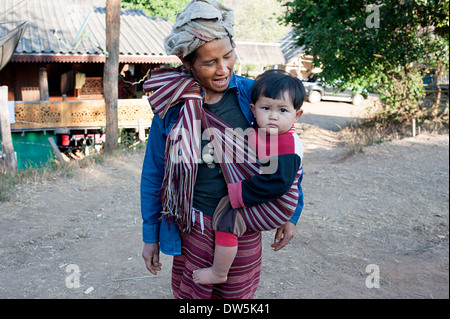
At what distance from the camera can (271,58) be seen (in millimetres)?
23062

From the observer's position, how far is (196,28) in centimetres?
162

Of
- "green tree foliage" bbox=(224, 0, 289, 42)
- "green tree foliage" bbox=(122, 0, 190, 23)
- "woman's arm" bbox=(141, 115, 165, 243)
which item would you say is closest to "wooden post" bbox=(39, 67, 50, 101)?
"green tree foliage" bbox=(122, 0, 190, 23)

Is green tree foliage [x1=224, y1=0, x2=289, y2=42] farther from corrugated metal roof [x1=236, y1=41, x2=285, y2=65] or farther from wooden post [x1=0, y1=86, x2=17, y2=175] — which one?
wooden post [x1=0, y1=86, x2=17, y2=175]

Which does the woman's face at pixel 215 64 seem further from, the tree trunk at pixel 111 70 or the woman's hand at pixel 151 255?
the tree trunk at pixel 111 70

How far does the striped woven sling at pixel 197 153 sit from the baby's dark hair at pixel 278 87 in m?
0.22

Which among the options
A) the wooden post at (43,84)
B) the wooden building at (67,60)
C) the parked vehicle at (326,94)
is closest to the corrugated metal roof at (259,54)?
the parked vehicle at (326,94)

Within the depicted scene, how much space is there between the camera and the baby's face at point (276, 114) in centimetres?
168

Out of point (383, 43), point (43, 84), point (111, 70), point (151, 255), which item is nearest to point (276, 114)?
point (151, 255)

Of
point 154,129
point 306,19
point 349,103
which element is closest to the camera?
point 154,129

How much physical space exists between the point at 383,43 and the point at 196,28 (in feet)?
30.5

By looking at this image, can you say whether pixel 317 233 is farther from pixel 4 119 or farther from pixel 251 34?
pixel 251 34

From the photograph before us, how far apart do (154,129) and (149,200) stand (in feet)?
1.16

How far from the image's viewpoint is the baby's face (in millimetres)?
1681

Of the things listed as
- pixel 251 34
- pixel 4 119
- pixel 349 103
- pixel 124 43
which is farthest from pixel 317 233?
pixel 251 34
